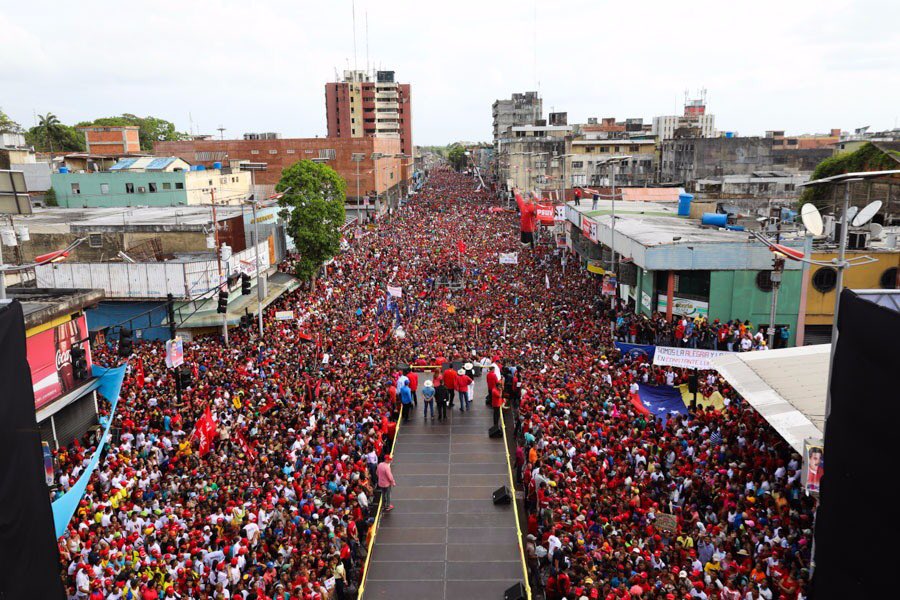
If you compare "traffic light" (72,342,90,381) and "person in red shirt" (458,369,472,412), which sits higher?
"traffic light" (72,342,90,381)

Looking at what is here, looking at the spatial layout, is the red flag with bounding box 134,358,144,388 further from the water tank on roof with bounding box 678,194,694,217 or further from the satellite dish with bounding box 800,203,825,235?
the water tank on roof with bounding box 678,194,694,217

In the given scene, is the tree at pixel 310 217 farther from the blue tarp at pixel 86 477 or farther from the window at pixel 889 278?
the window at pixel 889 278

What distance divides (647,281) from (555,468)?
16866mm

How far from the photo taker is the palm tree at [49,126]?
96.8 metres

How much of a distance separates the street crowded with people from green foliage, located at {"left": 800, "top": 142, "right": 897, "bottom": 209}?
25.3 metres

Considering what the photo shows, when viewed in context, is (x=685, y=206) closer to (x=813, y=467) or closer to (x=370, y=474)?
(x=370, y=474)

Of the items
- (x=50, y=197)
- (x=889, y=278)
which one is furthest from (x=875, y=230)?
(x=50, y=197)

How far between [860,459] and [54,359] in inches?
743

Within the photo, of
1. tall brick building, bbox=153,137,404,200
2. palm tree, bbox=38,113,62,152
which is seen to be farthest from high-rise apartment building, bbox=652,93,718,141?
palm tree, bbox=38,113,62,152

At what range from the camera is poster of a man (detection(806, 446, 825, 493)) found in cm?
1202

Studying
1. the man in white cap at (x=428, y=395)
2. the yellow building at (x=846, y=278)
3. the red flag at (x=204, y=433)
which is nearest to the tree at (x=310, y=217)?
the man in white cap at (x=428, y=395)

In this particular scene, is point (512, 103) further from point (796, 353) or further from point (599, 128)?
point (796, 353)

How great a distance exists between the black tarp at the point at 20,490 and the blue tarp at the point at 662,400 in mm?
16039

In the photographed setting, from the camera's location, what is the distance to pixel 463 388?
21.5 meters
